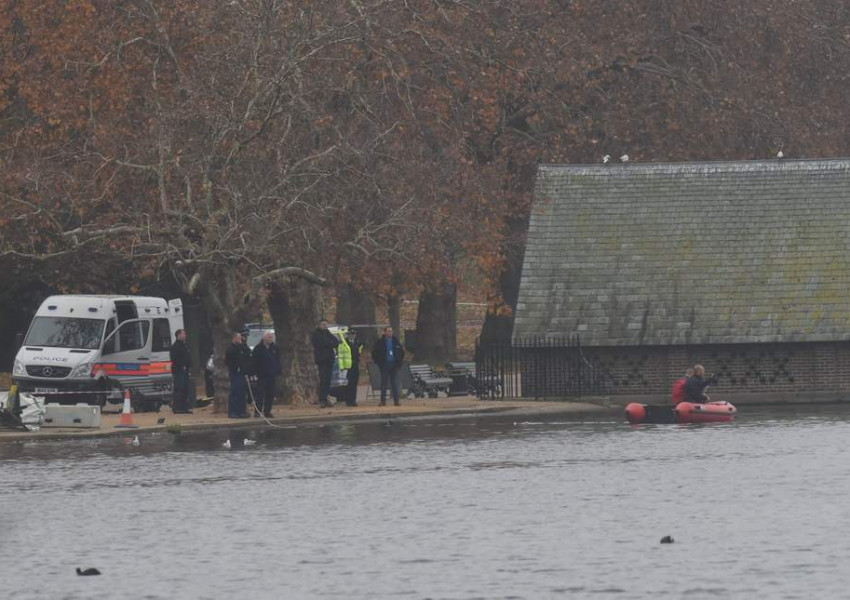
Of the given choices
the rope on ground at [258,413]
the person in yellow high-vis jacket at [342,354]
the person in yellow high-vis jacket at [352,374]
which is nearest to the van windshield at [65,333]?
the rope on ground at [258,413]

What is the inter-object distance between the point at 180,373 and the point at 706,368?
14.0 meters

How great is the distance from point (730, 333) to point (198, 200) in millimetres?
13803

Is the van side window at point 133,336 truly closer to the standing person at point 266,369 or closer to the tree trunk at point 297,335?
the tree trunk at point 297,335

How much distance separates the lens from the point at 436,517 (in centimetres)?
2061

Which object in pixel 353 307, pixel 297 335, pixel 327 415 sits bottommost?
pixel 327 415

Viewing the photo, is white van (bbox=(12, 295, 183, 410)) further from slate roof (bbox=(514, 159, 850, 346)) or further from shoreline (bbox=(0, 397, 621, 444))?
slate roof (bbox=(514, 159, 850, 346))

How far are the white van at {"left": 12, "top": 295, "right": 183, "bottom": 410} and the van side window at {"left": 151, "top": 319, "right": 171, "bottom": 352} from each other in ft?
0.08

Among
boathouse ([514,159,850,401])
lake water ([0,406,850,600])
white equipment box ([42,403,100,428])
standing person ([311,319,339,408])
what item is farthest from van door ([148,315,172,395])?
lake water ([0,406,850,600])

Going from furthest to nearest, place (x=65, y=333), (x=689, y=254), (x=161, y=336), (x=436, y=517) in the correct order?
(x=689, y=254)
(x=161, y=336)
(x=65, y=333)
(x=436, y=517)

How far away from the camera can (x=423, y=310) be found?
62.1 m

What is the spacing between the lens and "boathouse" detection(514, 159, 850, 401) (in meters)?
47.4

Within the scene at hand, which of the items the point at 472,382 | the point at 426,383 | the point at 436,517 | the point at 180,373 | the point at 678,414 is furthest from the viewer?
the point at 472,382

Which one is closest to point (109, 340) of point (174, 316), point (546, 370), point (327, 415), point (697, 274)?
point (174, 316)

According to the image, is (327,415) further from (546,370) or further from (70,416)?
(546,370)
